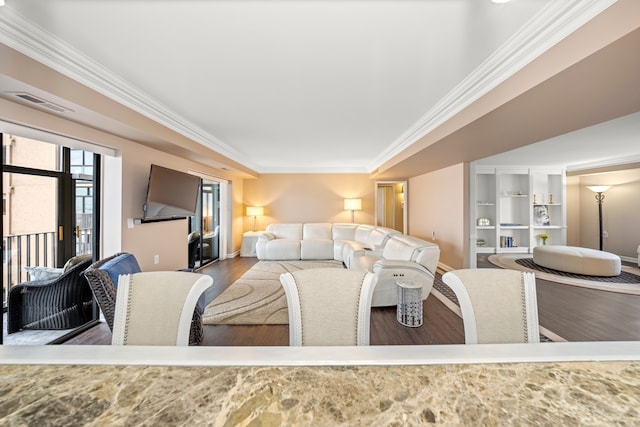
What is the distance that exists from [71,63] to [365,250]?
4.08 meters

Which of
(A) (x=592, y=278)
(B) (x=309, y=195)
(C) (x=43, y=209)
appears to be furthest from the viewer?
(B) (x=309, y=195)

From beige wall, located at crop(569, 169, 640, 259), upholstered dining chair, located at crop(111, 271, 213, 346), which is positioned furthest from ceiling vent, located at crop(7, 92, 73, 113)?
beige wall, located at crop(569, 169, 640, 259)

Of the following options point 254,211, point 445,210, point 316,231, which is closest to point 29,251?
point 254,211

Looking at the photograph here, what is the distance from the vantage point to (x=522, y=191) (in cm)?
651

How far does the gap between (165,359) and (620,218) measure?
29.8 ft

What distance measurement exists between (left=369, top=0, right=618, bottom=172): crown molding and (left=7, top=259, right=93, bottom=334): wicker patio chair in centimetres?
414

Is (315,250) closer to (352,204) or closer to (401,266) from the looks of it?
(352,204)

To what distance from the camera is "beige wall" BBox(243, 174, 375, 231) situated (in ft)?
21.9

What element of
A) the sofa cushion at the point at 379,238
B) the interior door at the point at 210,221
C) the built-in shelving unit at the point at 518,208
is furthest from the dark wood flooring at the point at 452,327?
the built-in shelving unit at the point at 518,208

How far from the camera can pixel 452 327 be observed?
100 inches

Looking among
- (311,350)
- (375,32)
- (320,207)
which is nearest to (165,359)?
(311,350)

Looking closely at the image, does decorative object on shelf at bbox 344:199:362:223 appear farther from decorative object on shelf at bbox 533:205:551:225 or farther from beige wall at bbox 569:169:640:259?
beige wall at bbox 569:169:640:259

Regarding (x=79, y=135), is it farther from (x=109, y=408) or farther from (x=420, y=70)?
(x=420, y=70)

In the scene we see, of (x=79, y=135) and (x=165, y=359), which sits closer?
(x=165, y=359)
